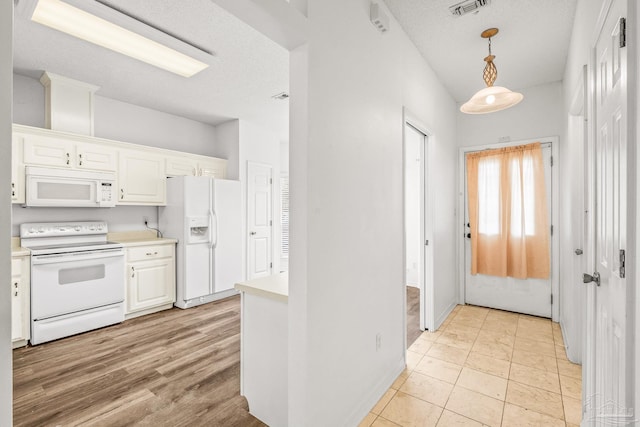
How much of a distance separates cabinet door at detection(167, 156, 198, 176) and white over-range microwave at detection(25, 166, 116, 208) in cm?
75

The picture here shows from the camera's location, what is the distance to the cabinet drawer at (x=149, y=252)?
12.1ft

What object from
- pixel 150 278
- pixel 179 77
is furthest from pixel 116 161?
pixel 150 278

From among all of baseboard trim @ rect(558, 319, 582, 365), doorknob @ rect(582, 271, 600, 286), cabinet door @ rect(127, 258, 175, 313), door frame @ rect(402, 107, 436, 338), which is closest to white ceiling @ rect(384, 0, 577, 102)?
door frame @ rect(402, 107, 436, 338)

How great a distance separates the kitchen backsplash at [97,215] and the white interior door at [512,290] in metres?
4.52

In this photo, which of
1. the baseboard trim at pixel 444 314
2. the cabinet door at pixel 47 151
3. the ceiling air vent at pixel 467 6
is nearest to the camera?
the ceiling air vent at pixel 467 6

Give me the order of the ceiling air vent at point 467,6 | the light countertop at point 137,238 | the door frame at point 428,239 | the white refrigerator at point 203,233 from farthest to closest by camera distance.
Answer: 1. the white refrigerator at point 203,233
2. the light countertop at point 137,238
3. the door frame at point 428,239
4. the ceiling air vent at point 467,6

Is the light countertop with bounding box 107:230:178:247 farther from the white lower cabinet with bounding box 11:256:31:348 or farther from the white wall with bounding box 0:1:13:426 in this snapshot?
the white wall with bounding box 0:1:13:426

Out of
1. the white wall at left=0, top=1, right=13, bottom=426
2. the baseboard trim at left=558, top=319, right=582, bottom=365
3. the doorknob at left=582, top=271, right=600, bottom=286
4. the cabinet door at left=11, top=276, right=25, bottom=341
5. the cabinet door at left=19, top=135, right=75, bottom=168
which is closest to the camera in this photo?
the white wall at left=0, top=1, right=13, bottom=426

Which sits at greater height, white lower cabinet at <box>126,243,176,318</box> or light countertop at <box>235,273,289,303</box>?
light countertop at <box>235,273,289,303</box>

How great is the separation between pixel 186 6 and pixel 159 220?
3.11m

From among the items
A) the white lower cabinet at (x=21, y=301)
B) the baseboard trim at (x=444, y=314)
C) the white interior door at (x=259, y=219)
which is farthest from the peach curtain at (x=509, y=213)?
the white lower cabinet at (x=21, y=301)

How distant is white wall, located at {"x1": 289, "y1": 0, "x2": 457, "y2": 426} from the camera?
57.9 inches

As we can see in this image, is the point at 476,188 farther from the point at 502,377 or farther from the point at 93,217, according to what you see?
the point at 93,217

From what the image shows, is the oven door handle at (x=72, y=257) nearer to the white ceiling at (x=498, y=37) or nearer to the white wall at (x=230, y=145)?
the white wall at (x=230, y=145)
